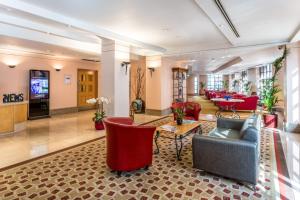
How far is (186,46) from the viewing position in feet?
23.8

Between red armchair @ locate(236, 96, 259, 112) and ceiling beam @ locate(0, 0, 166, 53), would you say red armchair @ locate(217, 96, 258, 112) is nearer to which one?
red armchair @ locate(236, 96, 259, 112)

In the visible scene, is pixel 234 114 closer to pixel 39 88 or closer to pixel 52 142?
pixel 52 142

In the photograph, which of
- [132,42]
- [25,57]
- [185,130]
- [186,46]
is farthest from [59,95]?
[185,130]

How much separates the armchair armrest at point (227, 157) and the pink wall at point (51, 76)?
757 cm

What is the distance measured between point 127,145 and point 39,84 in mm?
6757

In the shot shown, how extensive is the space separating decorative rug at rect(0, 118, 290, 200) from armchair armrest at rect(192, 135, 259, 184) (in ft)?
0.54

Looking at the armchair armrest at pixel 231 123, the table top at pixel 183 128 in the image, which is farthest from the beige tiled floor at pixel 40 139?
the armchair armrest at pixel 231 123

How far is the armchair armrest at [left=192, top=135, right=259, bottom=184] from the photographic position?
2.57 metres

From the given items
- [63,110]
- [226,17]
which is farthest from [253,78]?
[63,110]

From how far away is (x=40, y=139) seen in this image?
16.0ft

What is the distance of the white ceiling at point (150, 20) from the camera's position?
11.4 feet

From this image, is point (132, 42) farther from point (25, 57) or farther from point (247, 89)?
point (247, 89)

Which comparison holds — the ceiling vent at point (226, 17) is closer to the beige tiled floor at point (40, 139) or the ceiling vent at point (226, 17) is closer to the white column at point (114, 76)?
the white column at point (114, 76)

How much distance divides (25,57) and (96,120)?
4454 millimetres
